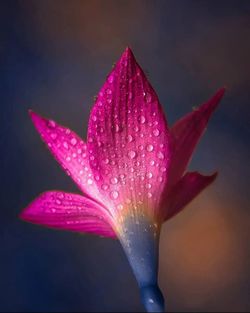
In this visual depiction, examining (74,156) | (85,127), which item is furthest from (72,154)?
(85,127)

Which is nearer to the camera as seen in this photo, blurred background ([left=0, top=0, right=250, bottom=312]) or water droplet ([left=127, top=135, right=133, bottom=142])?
water droplet ([left=127, top=135, right=133, bottom=142])

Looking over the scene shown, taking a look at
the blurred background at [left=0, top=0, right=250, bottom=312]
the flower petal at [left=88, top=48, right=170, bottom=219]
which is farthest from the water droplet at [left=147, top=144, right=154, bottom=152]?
the blurred background at [left=0, top=0, right=250, bottom=312]

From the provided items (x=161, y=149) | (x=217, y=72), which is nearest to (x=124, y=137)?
(x=161, y=149)

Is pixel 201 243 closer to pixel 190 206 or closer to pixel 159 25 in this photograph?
pixel 190 206

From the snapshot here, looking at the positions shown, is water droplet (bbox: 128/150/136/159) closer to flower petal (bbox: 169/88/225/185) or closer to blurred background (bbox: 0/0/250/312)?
flower petal (bbox: 169/88/225/185)

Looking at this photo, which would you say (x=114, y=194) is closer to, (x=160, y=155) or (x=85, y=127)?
(x=160, y=155)

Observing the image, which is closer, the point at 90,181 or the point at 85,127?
the point at 90,181
